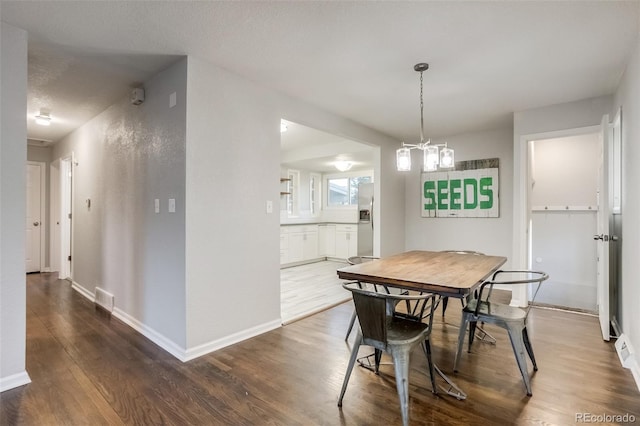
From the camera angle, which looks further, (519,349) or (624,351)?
(624,351)

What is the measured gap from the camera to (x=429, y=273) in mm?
2088

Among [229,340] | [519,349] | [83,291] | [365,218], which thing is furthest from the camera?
[365,218]

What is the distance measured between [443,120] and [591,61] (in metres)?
1.74

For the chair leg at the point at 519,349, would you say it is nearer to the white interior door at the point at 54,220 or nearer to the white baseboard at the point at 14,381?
the white baseboard at the point at 14,381

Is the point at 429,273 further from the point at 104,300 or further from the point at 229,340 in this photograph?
the point at 104,300

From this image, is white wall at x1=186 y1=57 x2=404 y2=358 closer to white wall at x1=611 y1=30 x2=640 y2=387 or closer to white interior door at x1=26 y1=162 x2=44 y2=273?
white wall at x1=611 y1=30 x2=640 y2=387

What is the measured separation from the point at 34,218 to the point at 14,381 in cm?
490

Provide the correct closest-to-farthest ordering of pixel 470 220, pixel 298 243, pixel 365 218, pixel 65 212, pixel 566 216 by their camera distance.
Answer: pixel 566 216 < pixel 470 220 < pixel 65 212 < pixel 298 243 < pixel 365 218

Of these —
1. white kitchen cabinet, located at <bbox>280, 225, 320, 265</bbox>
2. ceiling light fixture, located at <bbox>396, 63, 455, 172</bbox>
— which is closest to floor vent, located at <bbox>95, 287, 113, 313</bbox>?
white kitchen cabinet, located at <bbox>280, 225, 320, 265</bbox>

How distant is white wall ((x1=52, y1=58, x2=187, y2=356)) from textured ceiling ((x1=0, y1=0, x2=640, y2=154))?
1.11ft

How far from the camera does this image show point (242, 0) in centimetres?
179

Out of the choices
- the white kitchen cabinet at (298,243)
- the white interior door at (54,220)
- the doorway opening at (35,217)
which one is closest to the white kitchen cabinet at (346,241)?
the white kitchen cabinet at (298,243)

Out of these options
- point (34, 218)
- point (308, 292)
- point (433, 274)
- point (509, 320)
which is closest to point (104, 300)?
point (308, 292)

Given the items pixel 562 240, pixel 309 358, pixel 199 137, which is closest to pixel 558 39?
pixel 199 137
